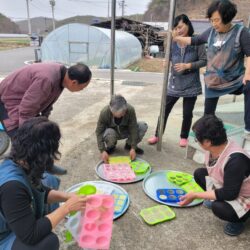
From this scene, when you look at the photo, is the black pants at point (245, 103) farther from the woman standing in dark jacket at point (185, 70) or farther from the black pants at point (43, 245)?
the black pants at point (43, 245)

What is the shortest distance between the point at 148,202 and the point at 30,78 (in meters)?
1.43

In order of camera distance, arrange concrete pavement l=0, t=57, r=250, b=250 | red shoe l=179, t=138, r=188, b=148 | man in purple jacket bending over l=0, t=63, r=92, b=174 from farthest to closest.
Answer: red shoe l=179, t=138, r=188, b=148 → man in purple jacket bending over l=0, t=63, r=92, b=174 → concrete pavement l=0, t=57, r=250, b=250

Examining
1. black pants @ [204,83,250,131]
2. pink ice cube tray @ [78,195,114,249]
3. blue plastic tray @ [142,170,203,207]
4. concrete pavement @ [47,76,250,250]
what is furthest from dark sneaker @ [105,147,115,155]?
pink ice cube tray @ [78,195,114,249]

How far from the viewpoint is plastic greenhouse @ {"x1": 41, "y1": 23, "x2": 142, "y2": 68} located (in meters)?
14.1

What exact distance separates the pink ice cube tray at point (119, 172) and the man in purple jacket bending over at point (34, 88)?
87 cm

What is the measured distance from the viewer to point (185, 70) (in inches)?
126

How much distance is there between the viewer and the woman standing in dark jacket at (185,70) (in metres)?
3.07

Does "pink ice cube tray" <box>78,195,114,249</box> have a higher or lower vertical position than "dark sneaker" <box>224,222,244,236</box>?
higher

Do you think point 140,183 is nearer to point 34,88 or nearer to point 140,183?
point 140,183

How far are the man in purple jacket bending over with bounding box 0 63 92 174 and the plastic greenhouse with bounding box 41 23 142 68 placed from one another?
38.6 feet

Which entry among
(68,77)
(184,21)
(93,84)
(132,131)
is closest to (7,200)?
(68,77)

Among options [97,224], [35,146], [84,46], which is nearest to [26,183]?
[35,146]

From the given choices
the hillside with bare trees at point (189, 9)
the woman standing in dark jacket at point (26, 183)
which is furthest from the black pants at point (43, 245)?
the hillside with bare trees at point (189, 9)

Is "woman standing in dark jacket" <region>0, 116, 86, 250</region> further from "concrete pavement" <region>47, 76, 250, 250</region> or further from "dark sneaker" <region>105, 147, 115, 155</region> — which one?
"dark sneaker" <region>105, 147, 115, 155</region>
